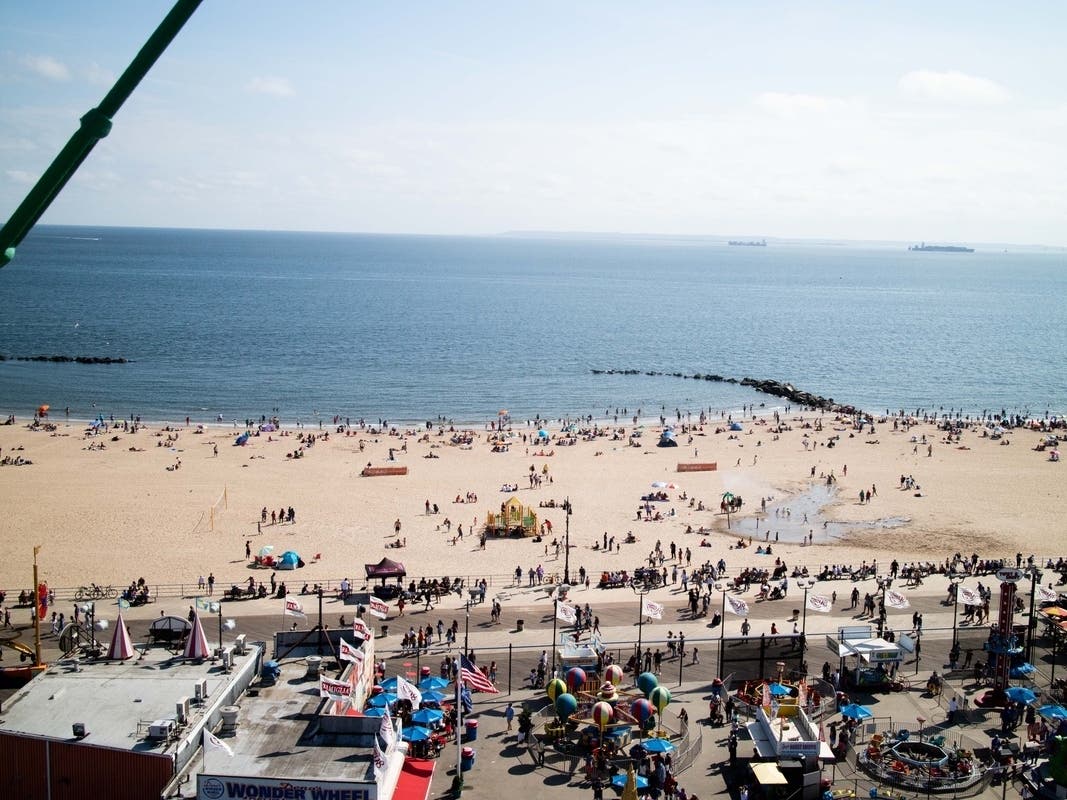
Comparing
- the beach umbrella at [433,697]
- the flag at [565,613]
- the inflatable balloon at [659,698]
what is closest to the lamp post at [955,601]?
the inflatable balloon at [659,698]

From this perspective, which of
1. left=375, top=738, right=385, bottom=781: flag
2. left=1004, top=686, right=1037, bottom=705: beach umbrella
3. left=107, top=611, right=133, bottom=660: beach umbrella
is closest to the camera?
left=375, top=738, right=385, bottom=781: flag

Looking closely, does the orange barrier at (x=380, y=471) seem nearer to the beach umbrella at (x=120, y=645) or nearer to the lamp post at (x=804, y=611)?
the lamp post at (x=804, y=611)

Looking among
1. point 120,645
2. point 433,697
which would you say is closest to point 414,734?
point 433,697

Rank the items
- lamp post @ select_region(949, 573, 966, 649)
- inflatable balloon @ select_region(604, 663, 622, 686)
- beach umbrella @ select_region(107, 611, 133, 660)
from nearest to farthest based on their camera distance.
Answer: beach umbrella @ select_region(107, 611, 133, 660)
inflatable balloon @ select_region(604, 663, 622, 686)
lamp post @ select_region(949, 573, 966, 649)

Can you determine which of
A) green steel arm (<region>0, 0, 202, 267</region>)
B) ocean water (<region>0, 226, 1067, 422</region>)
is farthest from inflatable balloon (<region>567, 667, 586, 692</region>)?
ocean water (<region>0, 226, 1067, 422</region>)

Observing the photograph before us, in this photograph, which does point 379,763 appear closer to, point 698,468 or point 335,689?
point 335,689

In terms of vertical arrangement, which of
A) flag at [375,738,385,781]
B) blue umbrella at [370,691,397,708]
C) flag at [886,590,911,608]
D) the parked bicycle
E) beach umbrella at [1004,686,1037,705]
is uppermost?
flag at [375,738,385,781]

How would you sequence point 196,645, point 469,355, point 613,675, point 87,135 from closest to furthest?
point 87,135 < point 196,645 < point 613,675 < point 469,355

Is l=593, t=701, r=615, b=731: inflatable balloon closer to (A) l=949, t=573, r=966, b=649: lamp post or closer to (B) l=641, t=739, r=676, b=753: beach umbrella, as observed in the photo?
(B) l=641, t=739, r=676, b=753: beach umbrella
